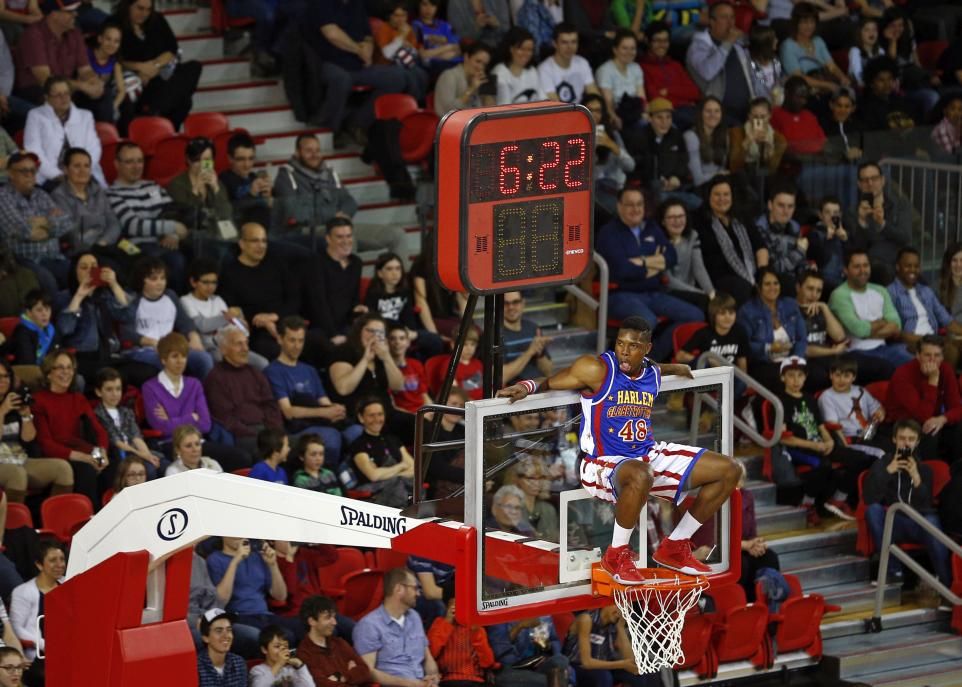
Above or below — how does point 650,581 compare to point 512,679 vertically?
above

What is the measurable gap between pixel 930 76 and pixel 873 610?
23.1 feet

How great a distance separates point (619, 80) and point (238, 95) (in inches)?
139

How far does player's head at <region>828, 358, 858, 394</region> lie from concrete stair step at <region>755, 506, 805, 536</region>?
1096 mm

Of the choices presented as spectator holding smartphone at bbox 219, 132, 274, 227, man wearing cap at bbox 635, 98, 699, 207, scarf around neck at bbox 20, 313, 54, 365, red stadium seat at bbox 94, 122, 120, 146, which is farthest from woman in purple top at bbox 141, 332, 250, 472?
man wearing cap at bbox 635, 98, 699, 207

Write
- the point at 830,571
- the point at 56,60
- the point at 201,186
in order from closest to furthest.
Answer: the point at 201,186, the point at 830,571, the point at 56,60

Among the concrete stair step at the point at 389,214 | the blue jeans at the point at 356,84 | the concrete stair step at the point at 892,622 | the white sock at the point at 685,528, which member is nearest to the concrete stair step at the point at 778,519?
the concrete stair step at the point at 892,622

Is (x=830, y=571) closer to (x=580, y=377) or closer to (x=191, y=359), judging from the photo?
(x=191, y=359)

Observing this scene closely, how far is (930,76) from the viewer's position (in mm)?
20734

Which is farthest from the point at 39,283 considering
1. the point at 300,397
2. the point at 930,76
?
the point at 930,76

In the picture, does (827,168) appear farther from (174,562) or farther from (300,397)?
(174,562)

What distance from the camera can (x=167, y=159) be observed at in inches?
635

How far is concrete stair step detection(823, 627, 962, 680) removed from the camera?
15216mm

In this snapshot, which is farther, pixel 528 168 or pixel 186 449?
pixel 186 449

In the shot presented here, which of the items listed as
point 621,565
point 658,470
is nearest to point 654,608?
point 621,565
